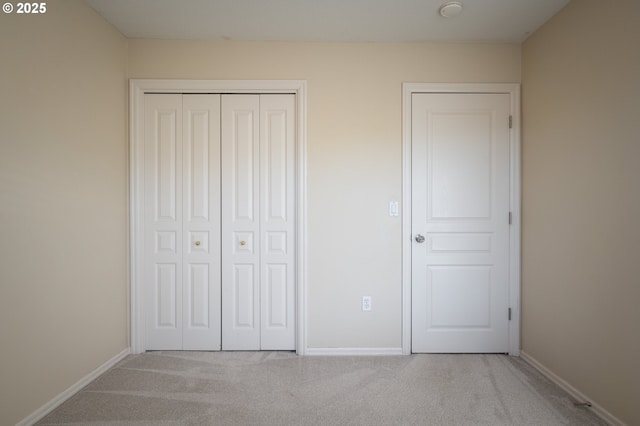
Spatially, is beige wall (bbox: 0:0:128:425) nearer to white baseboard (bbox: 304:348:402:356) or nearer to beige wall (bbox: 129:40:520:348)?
beige wall (bbox: 129:40:520:348)

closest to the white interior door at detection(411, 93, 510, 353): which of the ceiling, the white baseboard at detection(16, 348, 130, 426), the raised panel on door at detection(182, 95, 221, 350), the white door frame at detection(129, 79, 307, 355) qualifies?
the ceiling

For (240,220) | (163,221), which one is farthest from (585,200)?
(163,221)

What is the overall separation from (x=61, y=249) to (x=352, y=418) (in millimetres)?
2083

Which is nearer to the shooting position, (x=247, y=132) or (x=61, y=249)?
(x=61, y=249)

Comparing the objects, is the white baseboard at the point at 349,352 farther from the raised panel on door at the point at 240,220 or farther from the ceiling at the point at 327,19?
the ceiling at the point at 327,19

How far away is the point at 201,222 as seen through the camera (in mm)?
2727

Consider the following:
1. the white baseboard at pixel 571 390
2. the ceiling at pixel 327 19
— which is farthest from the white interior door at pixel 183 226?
the white baseboard at pixel 571 390

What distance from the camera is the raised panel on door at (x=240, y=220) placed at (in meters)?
2.72

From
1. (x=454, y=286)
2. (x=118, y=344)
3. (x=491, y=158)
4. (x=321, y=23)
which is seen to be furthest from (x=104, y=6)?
(x=454, y=286)

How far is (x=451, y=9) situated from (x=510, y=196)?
152cm

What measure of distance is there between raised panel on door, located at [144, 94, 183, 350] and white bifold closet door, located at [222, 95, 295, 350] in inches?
15.7

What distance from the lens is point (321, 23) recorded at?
2.41m

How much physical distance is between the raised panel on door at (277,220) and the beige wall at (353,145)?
0.18 metres

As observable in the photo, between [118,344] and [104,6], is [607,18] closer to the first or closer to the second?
[104,6]
